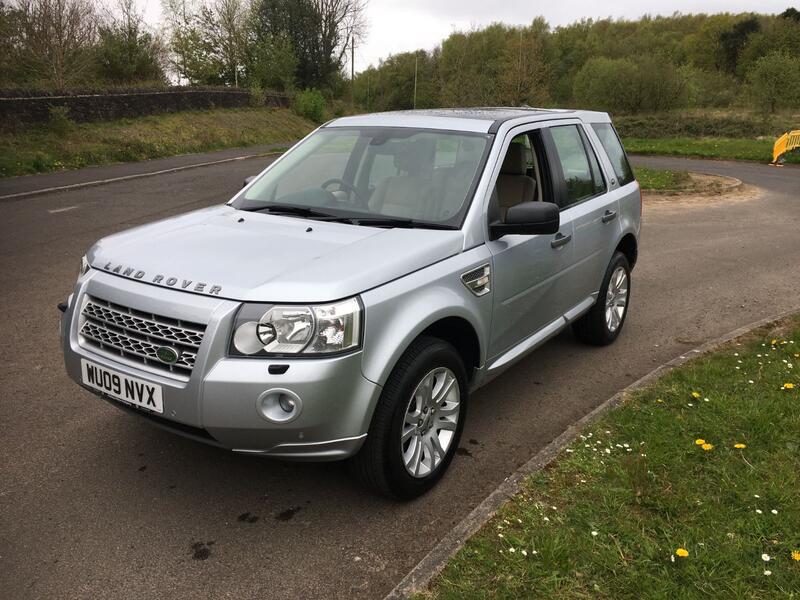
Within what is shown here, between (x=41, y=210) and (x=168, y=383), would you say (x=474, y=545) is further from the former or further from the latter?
(x=41, y=210)

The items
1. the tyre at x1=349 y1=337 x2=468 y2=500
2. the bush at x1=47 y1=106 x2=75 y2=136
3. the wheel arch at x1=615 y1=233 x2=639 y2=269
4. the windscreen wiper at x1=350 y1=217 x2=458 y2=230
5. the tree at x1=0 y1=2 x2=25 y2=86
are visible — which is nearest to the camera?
the tyre at x1=349 y1=337 x2=468 y2=500

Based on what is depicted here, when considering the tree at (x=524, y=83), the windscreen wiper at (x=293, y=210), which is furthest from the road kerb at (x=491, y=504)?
the tree at (x=524, y=83)

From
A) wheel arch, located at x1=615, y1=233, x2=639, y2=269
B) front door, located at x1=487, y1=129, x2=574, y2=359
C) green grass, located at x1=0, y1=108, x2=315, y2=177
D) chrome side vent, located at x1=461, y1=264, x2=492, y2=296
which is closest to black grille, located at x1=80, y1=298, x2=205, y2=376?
chrome side vent, located at x1=461, y1=264, x2=492, y2=296

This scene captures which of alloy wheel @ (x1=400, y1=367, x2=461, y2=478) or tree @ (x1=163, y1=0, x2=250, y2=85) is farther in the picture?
tree @ (x1=163, y1=0, x2=250, y2=85)

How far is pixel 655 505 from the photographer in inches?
123

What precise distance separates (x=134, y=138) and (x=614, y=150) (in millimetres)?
19491

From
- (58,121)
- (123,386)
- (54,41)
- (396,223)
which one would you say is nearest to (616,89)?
(54,41)

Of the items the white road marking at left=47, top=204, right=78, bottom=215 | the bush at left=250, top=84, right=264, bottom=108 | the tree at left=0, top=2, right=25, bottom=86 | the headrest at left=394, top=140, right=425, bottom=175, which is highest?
the tree at left=0, top=2, right=25, bottom=86

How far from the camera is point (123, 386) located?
2975 millimetres

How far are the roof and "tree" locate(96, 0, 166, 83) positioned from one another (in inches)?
1111

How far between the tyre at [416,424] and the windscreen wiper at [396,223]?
2.12 feet

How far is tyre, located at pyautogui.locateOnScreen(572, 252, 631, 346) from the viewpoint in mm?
5281

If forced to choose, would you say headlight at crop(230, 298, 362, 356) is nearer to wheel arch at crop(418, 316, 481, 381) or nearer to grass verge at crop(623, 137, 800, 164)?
wheel arch at crop(418, 316, 481, 381)

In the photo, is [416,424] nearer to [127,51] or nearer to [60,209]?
[60,209]
